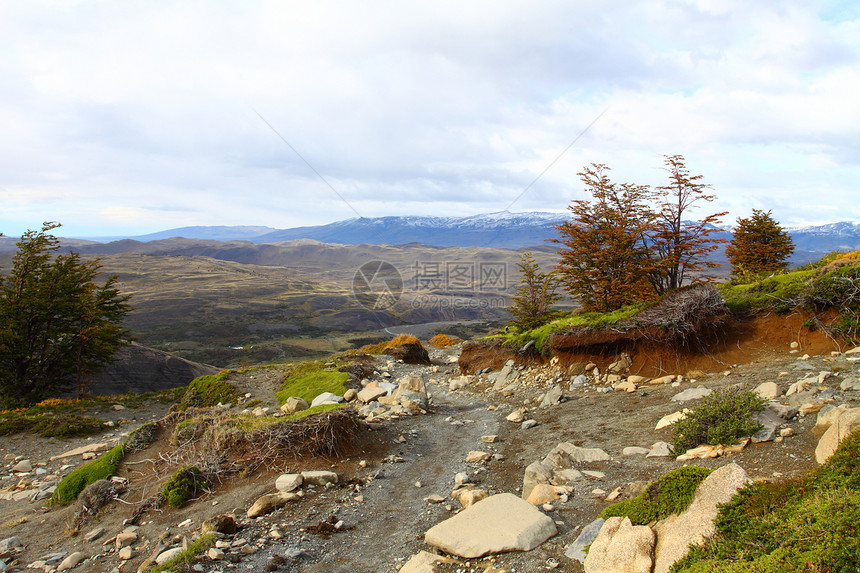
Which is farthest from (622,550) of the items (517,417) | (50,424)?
(50,424)

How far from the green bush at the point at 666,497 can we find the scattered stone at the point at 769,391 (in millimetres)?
3916

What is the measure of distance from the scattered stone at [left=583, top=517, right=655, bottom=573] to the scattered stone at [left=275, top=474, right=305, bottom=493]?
462 centimetres

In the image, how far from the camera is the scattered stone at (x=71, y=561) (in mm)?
5793

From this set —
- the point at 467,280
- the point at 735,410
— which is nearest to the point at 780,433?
the point at 735,410

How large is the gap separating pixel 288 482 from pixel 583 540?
458 cm

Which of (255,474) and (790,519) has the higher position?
(790,519)

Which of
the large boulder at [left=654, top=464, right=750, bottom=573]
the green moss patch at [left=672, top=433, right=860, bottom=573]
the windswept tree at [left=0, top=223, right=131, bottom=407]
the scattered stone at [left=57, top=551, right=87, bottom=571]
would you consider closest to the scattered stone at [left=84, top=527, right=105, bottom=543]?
the scattered stone at [left=57, top=551, right=87, bottom=571]

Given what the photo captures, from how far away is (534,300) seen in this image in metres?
20.9

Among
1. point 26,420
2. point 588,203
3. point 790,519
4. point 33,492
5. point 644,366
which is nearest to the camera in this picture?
point 790,519

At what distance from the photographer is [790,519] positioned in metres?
3.21

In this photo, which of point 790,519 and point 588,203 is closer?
point 790,519

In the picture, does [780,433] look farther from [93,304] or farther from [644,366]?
[93,304]

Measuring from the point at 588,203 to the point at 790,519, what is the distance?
51.0 ft

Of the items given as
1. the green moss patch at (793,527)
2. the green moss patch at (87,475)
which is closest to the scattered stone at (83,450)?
the green moss patch at (87,475)
